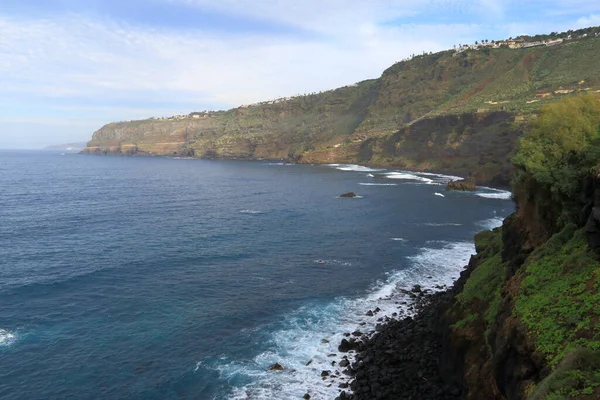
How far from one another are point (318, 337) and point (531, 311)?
18802 mm

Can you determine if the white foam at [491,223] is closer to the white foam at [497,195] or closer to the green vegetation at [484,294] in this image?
the white foam at [497,195]

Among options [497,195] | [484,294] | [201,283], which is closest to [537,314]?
[484,294]

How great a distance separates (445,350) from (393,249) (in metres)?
30.8

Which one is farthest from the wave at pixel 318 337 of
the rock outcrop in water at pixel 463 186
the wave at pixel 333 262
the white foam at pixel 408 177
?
the white foam at pixel 408 177

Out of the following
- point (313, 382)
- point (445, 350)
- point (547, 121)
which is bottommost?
point (313, 382)

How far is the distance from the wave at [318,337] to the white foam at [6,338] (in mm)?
16545

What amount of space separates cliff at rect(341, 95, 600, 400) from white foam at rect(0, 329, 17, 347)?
26839mm

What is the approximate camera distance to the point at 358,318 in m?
37.2

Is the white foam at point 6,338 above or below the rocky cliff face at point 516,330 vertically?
below

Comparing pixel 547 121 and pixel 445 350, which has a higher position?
pixel 547 121

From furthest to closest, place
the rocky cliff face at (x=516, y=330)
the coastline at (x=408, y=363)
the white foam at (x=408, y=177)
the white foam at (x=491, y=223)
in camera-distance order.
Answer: the white foam at (x=408, y=177)
the white foam at (x=491, y=223)
the coastline at (x=408, y=363)
the rocky cliff face at (x=516, y=330)

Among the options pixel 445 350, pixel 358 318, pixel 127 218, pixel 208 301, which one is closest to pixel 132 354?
pixel 208 301

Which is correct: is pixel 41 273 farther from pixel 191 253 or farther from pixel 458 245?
pixel 458 245

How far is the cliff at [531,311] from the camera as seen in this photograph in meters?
16.0
